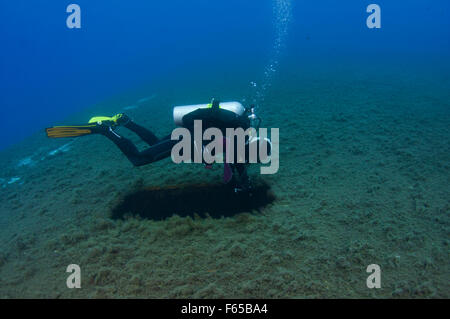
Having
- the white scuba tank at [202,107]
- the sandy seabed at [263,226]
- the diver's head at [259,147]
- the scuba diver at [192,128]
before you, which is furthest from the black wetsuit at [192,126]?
the sandy seabed at [263,226]

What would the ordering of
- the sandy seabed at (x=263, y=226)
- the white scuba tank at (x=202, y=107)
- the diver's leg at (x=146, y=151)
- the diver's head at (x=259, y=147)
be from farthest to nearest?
the diver's leg at (x=146, y=151), the white scuba tank at (x=202, y=107), the diver's head at (x=259, y=147), the sandy seabed at (x=263, y=226)

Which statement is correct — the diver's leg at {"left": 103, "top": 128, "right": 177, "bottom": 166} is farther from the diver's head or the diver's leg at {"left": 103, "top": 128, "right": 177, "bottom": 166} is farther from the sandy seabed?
the diver's head

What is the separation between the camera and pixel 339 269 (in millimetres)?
2992

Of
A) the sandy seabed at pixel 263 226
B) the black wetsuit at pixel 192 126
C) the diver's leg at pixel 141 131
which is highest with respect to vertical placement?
the diver's leg at pixel 141 131

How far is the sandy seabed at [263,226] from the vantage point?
2.90 metres

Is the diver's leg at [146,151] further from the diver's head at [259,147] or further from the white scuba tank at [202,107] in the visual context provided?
the diver's head at [259,147]

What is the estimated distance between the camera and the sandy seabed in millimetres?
2898

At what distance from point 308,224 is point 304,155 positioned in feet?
8.21

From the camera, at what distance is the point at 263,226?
3.78 metres

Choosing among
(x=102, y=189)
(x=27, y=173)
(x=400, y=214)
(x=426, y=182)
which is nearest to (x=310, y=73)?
(x=426, y=182)

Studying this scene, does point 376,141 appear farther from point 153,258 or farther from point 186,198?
point 153,258

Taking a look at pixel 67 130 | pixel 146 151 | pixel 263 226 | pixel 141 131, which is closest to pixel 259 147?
pixel 263 226

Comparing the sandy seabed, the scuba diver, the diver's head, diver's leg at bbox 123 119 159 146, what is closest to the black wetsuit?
the scuba diver

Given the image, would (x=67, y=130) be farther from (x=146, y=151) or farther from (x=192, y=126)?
(x=192, y=126)
